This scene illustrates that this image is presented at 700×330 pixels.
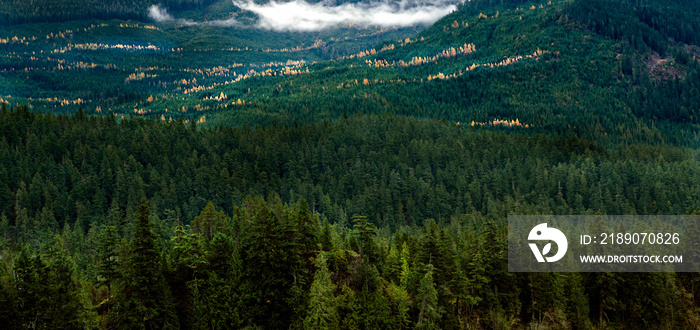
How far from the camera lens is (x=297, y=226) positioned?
69938 mm

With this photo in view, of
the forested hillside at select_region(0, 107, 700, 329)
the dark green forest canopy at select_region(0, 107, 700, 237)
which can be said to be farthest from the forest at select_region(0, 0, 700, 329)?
the dark green forest canopy at select_region(0, 107, 700, 237)

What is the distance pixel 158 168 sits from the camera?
156500mm

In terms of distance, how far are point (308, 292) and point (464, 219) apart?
81030 millimetres

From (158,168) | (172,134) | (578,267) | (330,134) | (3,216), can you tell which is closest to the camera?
(578,267)

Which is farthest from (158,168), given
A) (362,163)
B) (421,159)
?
(421,159)

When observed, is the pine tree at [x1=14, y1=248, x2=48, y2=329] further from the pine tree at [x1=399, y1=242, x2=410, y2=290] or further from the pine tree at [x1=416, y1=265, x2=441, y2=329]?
the pine tree at [x1=399, y1=242, x2=410, y2=290]

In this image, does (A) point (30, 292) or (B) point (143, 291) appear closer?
(A) point (30, 292)

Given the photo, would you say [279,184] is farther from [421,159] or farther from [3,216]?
[3,216]

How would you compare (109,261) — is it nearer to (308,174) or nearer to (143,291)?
(143,291)

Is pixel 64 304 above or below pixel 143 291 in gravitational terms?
below

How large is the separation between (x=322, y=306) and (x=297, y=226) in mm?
14079

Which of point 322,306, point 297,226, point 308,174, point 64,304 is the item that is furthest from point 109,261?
point 308,174

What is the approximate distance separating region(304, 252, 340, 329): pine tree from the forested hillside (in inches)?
9.4

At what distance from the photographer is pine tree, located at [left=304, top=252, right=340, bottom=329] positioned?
57.9 metres
